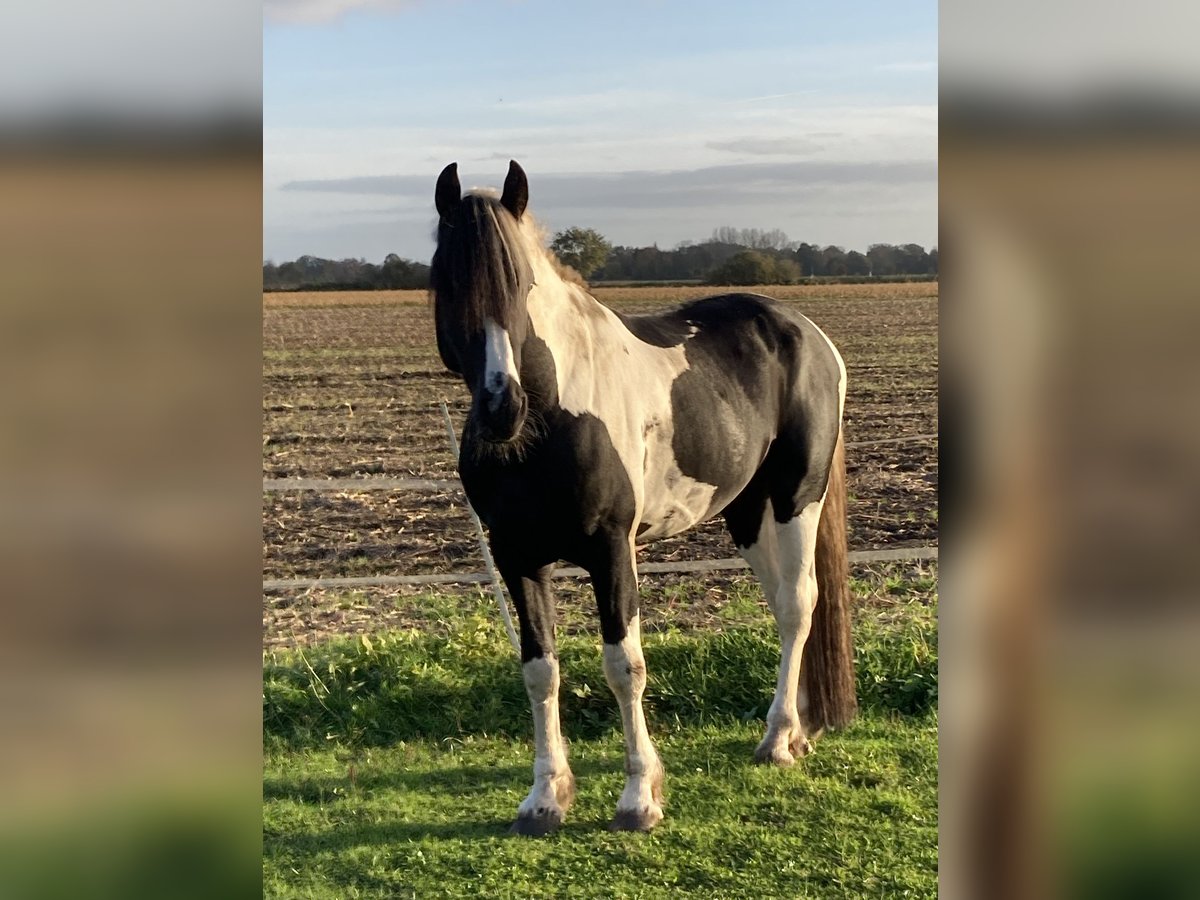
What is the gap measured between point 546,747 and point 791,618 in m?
1.12

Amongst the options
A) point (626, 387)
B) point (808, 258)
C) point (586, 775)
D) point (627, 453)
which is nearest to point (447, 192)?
point (626, 387)

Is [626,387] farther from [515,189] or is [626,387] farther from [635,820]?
[635,820]

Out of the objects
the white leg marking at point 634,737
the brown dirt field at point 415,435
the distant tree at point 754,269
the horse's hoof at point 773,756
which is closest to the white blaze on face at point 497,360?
the brown dirt field at point 415,435

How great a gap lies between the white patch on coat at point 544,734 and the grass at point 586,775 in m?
0.13

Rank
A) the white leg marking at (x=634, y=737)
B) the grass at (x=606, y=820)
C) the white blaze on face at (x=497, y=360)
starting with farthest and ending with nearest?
1. the white leg marking at (x=634, y=737)
2. the grass at (x=606, y=820)
3. the white blaze on face at (x=497, y=360)

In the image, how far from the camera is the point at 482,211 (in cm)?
271

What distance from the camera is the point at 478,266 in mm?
2666

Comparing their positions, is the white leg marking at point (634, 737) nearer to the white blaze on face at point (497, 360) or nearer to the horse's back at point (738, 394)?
the horse's back at point (738, 394)

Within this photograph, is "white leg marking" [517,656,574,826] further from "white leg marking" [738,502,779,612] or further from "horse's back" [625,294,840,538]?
"white leg marking" [738,502,779,612]

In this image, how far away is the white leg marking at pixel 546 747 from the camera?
337cm

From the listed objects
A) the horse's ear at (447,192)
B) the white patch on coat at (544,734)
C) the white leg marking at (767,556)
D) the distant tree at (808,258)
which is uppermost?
the distant tree at (808,258)

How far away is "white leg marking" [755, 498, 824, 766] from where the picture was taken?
3836mm
